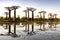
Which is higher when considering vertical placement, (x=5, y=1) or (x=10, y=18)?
(x=5, y=1)

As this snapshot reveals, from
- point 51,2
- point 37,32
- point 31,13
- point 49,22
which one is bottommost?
point 37,32

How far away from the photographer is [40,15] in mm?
2068

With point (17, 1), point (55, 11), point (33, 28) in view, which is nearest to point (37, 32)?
point (33, 28)

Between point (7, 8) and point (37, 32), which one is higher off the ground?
point (7, 8)

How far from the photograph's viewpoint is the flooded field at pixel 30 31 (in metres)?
2.00

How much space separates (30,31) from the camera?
205cm

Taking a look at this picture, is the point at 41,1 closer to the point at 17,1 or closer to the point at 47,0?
the point at 47,0

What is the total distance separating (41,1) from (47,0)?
0.31 feet

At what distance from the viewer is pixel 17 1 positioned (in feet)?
6.72

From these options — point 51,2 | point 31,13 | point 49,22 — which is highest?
point 51,2

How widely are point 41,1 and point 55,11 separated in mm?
266

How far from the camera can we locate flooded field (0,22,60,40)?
2002 millimetres

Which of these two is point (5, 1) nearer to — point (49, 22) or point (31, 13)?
point (31, 13)

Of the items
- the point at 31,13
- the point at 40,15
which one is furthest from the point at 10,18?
the point at 40,15
